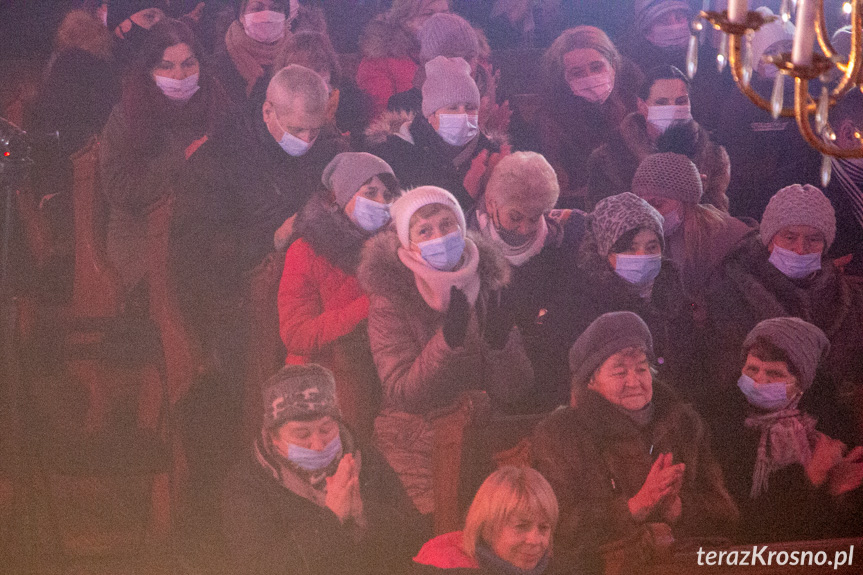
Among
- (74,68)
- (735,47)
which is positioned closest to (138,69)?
(74,68)

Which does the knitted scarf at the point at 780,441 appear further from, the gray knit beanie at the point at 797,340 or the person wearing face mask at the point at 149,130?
the person wearing face mask at the point at 149,130

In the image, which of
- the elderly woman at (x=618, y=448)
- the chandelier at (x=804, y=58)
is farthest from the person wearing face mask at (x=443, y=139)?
the chandelier at (x=804, y=58)

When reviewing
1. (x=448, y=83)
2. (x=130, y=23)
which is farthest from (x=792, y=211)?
(x=130, y=23)

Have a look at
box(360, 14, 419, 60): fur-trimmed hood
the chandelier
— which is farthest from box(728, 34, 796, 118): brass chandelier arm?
box(360, 14, 419, 60): fur-trimmed hood

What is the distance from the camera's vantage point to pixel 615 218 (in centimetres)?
401

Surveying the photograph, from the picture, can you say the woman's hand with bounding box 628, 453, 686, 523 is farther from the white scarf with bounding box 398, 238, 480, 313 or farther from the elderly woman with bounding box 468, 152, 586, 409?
the white scarf with bounding box 398, 238, 480, 313

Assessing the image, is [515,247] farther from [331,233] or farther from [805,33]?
[805,33]

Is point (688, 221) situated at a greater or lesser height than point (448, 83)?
lesser

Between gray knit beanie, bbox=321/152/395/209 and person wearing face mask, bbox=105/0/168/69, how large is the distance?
0.99 m

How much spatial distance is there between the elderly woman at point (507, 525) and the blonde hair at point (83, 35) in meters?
2.67

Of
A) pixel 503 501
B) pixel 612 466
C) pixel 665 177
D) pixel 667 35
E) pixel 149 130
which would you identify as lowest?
pixel 503 501

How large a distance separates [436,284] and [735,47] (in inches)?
88.1

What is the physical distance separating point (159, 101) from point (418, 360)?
1.67 meters

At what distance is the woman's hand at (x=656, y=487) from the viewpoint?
4.14m
